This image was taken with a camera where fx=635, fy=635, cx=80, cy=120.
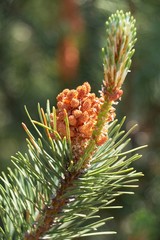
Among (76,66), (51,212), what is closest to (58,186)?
(51,212)

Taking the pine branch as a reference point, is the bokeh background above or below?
above

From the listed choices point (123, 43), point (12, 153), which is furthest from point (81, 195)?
point (12, 153)

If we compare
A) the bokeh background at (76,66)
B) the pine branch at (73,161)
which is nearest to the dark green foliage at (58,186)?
the pine branch at (73,161)

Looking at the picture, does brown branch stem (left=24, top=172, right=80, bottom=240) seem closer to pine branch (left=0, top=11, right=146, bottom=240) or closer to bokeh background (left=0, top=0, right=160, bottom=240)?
pine branch (left=0, top=11, right=146, bottom=240)

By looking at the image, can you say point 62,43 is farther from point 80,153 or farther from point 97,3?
point 80,153

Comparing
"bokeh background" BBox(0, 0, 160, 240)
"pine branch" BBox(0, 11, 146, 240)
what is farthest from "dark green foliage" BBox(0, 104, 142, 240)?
"bokeh background" BBox(0, 0, 160, 240)
